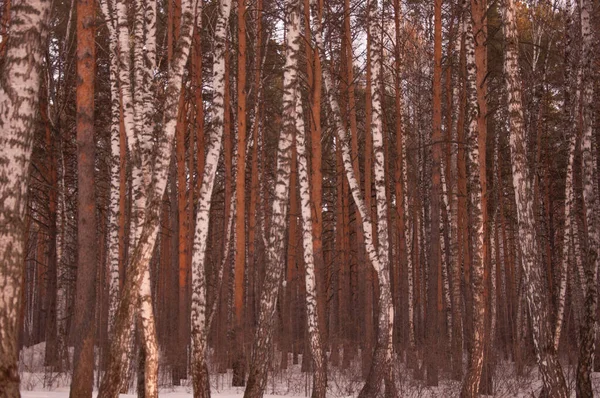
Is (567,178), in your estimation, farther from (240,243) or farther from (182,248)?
(182,248)

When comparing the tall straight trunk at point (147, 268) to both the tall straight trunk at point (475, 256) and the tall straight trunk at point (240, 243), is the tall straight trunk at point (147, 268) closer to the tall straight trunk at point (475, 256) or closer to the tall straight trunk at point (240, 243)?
the tall straight trunk at point (475, 256)

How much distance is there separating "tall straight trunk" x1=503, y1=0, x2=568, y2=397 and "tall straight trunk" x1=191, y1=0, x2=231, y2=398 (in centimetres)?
436

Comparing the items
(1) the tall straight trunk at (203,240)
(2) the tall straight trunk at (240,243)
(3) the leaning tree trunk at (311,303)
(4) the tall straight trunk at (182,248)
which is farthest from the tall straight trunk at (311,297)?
(4) the tall straight trunk at (182,248)

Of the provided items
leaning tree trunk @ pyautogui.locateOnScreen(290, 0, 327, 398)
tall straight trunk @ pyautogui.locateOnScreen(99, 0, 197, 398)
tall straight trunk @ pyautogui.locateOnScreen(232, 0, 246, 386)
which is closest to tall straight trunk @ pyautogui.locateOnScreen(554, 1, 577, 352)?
leaning tree trunk @ pyautogui.locateOnScreen(290, 0, 327, 398)

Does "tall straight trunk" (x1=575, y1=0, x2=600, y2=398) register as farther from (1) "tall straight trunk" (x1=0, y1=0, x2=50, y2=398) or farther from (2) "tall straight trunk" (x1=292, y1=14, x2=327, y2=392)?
(1) "tall straight trunk" (x1=0, y1=0, x2=50, y2=398)

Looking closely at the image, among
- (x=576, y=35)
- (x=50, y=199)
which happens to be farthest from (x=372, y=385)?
(x=50, y=199)

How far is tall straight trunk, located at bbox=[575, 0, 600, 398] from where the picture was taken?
34.2 ft

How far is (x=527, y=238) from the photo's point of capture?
28.5 ft

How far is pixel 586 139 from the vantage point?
1107cm

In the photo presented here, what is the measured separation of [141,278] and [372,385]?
4895mm

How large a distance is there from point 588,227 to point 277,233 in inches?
222

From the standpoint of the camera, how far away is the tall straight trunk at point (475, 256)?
1030cm

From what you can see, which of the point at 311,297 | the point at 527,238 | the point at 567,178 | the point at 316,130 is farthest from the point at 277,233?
the point at 567,178

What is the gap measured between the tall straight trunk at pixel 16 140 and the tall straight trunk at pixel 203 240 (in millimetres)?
4234
